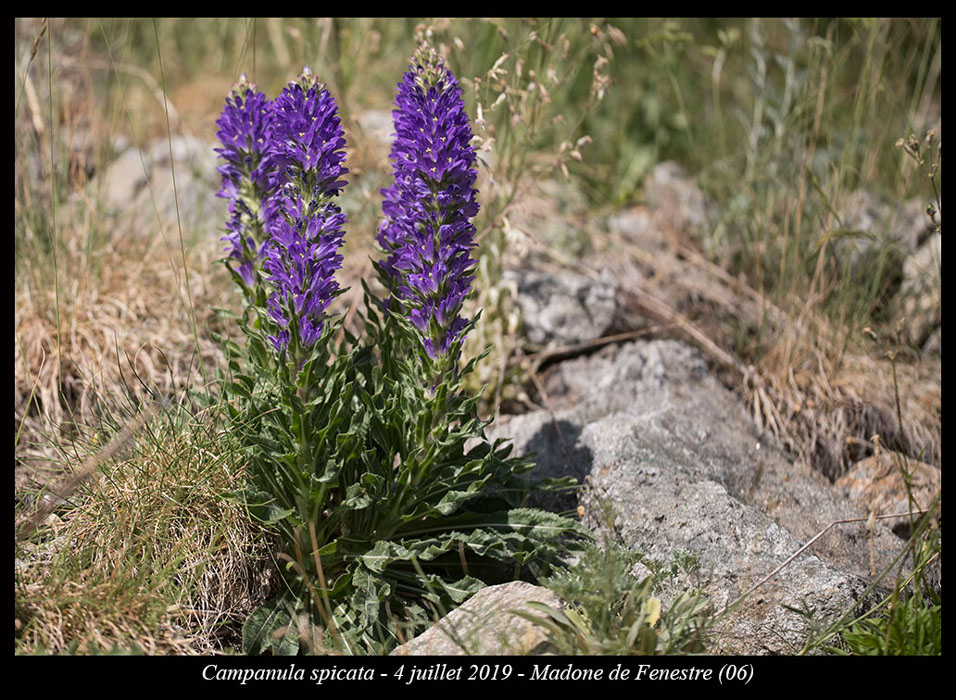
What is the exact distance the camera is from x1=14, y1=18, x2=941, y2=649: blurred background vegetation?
3500 millimetres

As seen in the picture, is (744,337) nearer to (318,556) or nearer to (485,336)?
(485,336)

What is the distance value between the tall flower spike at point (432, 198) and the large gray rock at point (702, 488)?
0.73m

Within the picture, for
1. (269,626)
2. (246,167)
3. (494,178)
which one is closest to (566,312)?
(494,178)

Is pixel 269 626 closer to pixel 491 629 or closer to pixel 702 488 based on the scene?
pixel 491 629

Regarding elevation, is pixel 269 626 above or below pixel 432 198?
below

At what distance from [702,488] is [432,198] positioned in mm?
1422

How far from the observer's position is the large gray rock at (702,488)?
2.72 metres

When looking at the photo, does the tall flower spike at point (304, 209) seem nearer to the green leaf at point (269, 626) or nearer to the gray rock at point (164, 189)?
the green leaf at point (269, 626)

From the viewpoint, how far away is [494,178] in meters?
3.54

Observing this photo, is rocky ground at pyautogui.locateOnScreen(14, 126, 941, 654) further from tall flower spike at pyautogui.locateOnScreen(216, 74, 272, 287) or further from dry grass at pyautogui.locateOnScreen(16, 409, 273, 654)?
dry grass at pyautogui.locateOnScreen(16, 409, 273, 654)

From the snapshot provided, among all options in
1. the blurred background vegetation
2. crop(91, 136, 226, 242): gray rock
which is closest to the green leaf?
the blurred background vegetation

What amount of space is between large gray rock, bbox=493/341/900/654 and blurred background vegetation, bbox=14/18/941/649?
398mm
